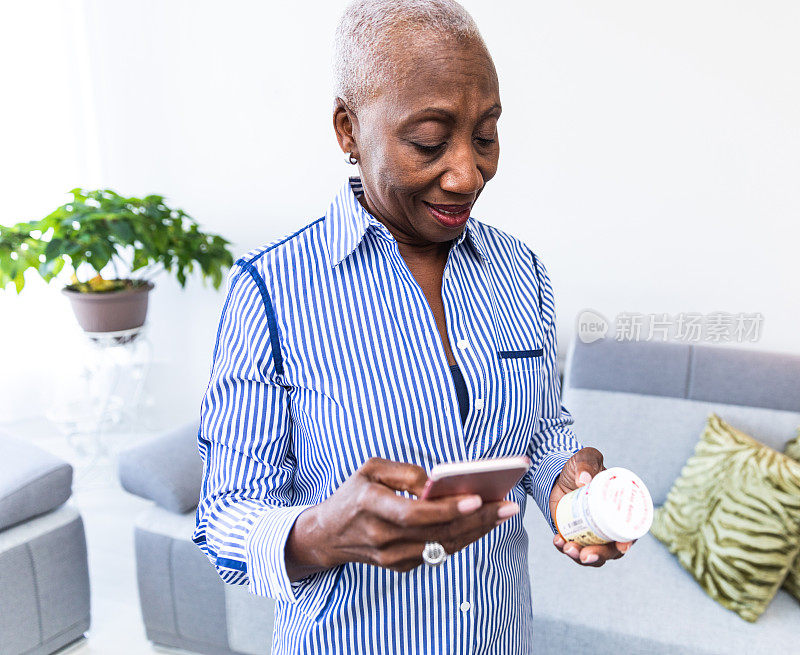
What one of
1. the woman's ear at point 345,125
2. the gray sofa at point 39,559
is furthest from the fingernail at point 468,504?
the gray sofa at point 39,559

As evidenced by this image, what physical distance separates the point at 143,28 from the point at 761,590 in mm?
2636

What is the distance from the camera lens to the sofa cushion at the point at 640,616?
4.65 feet

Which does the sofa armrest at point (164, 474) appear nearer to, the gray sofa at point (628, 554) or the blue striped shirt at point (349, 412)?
the gray sofa at point (628, 554)

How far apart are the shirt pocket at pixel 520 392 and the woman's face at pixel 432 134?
17 cm

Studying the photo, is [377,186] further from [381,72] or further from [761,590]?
[761,590]

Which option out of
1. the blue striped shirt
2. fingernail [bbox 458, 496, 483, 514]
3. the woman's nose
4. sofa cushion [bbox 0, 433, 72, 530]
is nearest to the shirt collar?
the blue striped shirt

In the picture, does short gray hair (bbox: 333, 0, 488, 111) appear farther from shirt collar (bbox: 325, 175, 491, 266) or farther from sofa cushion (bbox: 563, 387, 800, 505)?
sofa cushion (bbox: 563, 387, 800, 505)

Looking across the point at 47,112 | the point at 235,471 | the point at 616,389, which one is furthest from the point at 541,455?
the point at 47,112

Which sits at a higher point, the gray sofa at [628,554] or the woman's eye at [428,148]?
the woman's eye at [428,148]

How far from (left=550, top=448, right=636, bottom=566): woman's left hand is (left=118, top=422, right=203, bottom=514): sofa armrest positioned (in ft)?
3.89

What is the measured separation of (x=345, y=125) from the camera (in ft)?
2.54

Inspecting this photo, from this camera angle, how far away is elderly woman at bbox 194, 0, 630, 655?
69cm

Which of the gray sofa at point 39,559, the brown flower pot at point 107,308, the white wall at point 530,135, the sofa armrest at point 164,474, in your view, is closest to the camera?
the gray sofa at point 39,559

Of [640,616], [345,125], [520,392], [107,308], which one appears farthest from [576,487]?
[107,308]
